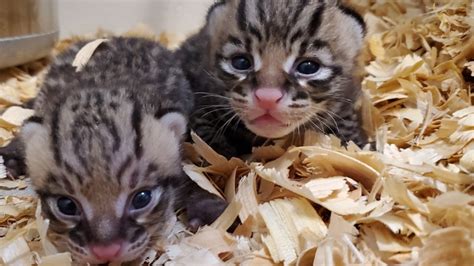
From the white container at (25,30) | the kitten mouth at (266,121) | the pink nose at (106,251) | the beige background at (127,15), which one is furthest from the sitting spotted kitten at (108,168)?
the beige background at (127,15)

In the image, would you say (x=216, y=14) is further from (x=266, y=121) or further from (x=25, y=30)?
(x=25, y=30)

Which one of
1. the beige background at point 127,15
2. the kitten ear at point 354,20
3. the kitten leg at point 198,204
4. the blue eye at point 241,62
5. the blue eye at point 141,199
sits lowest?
the beige background at point 127,15

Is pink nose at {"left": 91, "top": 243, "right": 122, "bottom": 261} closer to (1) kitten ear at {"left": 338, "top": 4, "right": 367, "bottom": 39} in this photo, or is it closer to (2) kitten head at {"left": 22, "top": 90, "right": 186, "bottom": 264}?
(2) kitten head at {"left": 22, "top": 90, "right": 186, "bottom": 264}

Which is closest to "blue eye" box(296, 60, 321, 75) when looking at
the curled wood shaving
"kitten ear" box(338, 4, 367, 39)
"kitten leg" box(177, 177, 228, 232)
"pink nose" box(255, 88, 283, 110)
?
"pink nose" box(255, 88, 283, 110)

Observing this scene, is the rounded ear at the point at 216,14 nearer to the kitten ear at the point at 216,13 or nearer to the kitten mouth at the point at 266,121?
the kitten ear at the point at 216,13

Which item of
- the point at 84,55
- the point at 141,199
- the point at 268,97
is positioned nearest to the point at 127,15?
the point at 84,55

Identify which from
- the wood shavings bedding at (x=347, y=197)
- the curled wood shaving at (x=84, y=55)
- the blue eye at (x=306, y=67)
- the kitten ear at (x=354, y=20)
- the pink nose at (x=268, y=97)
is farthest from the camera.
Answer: the curled wood shaving at (x=84, y=55)

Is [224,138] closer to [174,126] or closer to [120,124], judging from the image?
[174,126]

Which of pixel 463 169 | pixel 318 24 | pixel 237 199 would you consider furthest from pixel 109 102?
pixel 463 169

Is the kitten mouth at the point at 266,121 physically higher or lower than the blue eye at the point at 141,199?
higher
